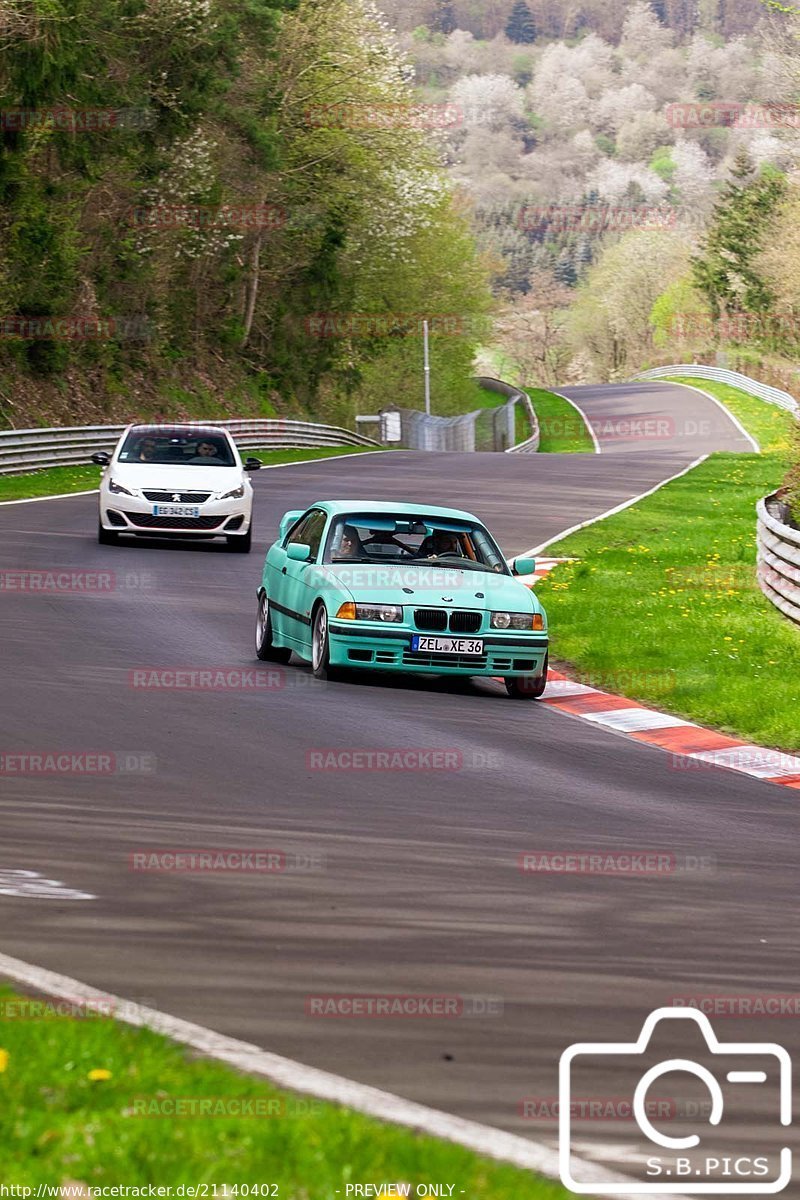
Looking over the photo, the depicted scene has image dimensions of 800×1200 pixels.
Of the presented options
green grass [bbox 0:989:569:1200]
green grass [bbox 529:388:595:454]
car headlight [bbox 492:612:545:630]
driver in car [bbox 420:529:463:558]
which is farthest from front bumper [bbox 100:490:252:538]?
green grass [bbox 529:388:595:454]

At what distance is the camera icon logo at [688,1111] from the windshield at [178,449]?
19.7m

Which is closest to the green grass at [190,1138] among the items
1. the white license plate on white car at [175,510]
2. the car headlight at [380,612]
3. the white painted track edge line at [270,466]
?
the car headlight at [380,612]

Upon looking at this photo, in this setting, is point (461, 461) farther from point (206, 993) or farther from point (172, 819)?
point (206, 993)

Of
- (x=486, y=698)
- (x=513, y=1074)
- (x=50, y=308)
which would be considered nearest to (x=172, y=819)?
(x=513, y=1074)

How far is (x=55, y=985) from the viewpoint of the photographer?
5527 mm

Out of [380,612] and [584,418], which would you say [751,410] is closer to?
[584,418]

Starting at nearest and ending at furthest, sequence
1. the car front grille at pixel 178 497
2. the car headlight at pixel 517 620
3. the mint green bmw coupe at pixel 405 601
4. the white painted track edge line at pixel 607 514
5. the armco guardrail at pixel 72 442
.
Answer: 1. the mint green bmw coupe at pixel 405 601
2. the car headlight at pixel 517 620
3. the car front grille at pixel 178 497
4. the white painted track edge line at pixel 607 514
5. the armco guardrail at pixel 72 442

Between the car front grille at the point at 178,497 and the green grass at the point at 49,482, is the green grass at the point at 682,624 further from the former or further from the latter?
the green grass at the point at 49,482

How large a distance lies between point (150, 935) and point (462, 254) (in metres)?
92.7

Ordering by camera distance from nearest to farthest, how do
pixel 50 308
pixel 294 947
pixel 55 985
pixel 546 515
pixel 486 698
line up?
1. pixel 55 985
2. pixel 294 947
3. pixel 486 698
4. pixel 546 515
5. pixel 50 308

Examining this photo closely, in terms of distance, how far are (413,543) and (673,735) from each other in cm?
347

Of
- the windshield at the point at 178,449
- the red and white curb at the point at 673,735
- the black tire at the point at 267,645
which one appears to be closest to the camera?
the red and white curb at the point at 673,735

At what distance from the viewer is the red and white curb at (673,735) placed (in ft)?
38.6

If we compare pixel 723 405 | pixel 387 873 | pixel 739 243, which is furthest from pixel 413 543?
pixel 739 243
